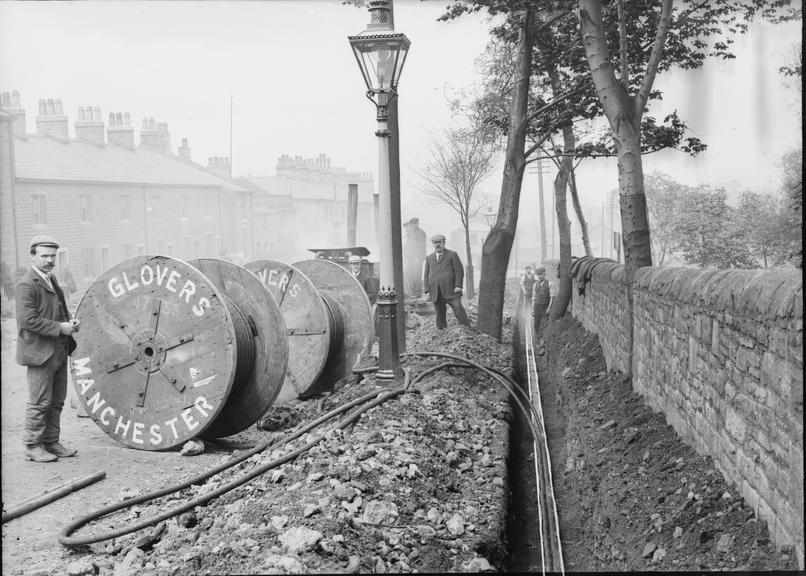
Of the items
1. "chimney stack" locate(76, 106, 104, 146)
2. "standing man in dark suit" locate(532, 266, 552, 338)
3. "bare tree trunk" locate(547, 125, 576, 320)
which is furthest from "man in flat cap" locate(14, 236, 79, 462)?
"chimney stack" locate(76, 106, 104, 146)

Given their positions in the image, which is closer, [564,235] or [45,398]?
[45,398]

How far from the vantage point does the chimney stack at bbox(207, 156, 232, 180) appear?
38.3 m

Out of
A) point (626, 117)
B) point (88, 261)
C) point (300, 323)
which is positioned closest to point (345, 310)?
point (300, 323)

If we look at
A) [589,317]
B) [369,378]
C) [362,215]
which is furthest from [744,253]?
[362,215]

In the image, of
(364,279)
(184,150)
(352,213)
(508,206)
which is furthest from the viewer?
(184,150)

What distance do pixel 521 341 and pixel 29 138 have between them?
15991 mm

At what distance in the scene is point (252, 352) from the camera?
25.9ft

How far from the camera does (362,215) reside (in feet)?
158

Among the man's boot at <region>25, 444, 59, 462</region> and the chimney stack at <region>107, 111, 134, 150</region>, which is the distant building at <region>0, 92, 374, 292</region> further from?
the man's boot at <region>25, 444, 59, 462</region>

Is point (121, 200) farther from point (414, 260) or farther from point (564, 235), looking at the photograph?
point (564, 235)

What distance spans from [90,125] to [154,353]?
24.5 meters

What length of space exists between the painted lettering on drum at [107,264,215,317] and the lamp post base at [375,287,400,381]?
5.97 feet

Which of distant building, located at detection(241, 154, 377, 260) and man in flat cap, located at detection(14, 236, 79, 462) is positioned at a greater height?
distant building, located at detection(241, 154, 377, 260)

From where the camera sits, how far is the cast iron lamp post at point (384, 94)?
25.8 feet
